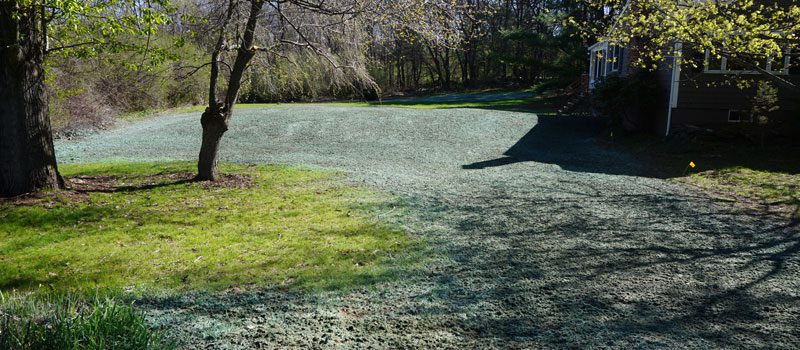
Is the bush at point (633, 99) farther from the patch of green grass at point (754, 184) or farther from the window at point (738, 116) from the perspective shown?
the patch of green grass at point (754, 184)

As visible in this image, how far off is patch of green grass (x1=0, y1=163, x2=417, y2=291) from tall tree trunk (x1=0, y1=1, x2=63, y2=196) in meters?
0.50

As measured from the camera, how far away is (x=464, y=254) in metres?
5.64

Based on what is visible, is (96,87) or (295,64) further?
(96,87)

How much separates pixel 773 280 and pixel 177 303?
16.6ft

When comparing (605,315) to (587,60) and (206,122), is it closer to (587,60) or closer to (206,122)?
(206,122)

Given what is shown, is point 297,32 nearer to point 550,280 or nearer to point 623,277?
point 550,280

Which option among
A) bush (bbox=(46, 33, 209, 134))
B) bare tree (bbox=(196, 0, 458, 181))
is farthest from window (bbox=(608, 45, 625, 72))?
bush (bbox=(46, 33, 209, 134))

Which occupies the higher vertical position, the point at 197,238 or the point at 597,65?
the point at 597,65

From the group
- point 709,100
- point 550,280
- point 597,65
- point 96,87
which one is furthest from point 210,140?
point 597,65

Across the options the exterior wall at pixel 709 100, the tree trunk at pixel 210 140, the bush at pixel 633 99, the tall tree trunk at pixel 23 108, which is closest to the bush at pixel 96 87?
the tree trunk at pixel 210 140

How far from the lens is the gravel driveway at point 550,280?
12.6 ft

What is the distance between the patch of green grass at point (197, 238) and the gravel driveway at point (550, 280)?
494 millimetres

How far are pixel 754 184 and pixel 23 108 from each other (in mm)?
11029

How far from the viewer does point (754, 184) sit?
366 inches
